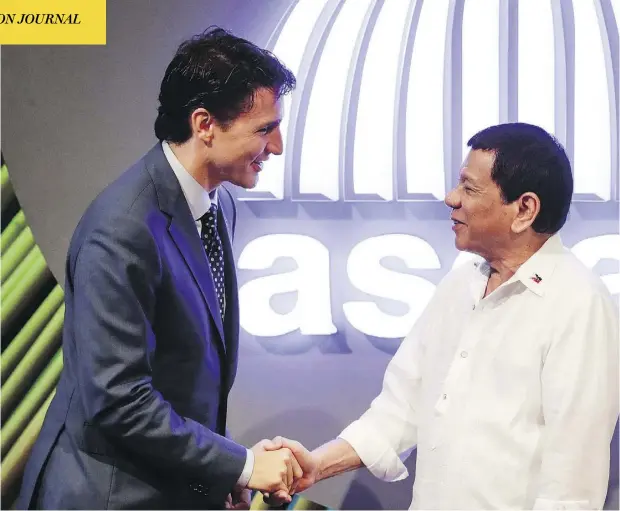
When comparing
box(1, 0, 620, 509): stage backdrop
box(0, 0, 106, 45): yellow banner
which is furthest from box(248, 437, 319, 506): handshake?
box(0, 0, 106, 45): yellow banner

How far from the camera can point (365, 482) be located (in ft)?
10.6

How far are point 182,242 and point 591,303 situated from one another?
1.12 metres

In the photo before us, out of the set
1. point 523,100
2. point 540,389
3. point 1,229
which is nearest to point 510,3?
point 523,100

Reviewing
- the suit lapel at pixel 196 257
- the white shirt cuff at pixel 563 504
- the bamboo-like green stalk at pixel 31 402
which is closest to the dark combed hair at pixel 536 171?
the white shirt cuff at pixel 563 504

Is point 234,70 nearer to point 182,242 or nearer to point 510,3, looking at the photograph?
point 182,242

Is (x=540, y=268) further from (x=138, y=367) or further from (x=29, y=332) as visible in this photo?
(x=29, y=332)

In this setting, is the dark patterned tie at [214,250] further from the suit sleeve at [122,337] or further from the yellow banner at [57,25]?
the yellow banner at [57,25]

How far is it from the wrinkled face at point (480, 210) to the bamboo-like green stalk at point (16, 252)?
1793 millimetres

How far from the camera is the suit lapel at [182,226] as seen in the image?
2.05 meters

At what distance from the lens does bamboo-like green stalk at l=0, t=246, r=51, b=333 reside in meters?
3.26

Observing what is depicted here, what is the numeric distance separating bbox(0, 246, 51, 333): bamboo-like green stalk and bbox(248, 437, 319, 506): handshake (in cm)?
135

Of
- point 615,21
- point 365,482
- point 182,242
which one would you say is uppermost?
point 615,21

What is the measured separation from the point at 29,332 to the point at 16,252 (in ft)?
1.12

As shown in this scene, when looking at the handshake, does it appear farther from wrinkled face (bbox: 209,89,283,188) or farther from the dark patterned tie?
wrinkled face (bbox: 209,89,283,188)
